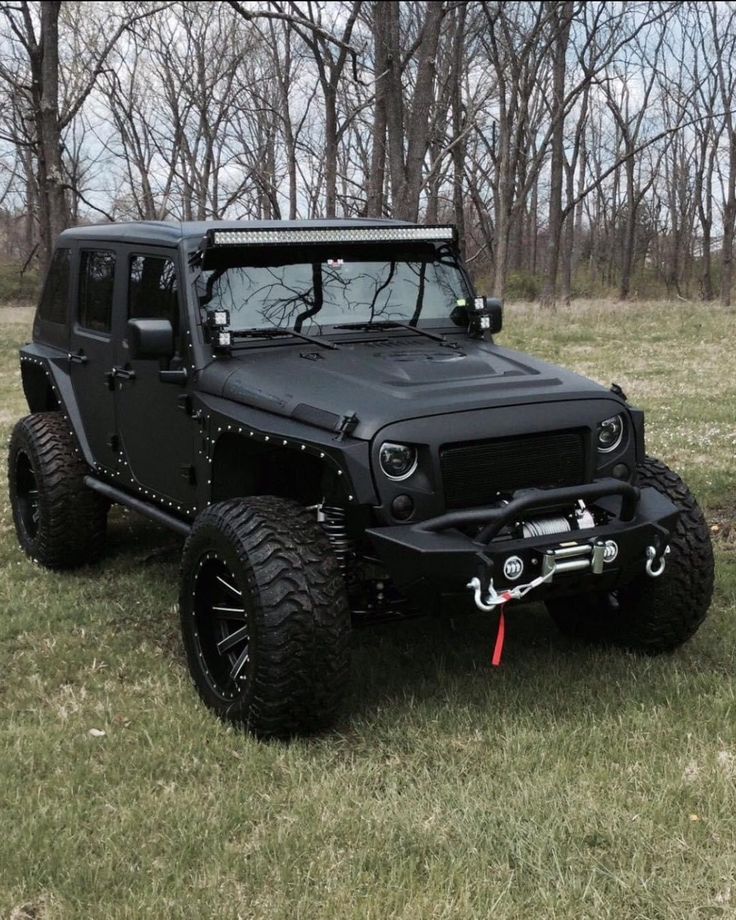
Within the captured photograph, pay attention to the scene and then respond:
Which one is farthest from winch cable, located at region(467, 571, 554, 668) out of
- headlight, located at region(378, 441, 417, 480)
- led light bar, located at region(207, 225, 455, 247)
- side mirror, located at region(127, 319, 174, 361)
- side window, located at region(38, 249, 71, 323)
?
side window, located at region(38, 249, 71, 323)

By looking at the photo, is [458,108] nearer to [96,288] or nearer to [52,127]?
[52,127]

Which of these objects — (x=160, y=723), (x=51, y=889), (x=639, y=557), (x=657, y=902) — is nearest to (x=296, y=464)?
(x=160, y=723)

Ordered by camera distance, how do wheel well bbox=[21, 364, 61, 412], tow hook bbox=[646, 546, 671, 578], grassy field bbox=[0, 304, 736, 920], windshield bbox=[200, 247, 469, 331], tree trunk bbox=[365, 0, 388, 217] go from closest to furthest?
grassy field bbox=[0, 304, 736, 920]
tow hook bbox=[646, 546, 671, 578]
windshield bbox=[200, 247, 469, 331]
wheel well bbox=[21, 364, 61, 412]
tree trunk bbox=[365, 0, 388, 217]

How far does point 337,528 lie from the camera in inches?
180

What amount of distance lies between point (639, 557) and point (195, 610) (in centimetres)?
191

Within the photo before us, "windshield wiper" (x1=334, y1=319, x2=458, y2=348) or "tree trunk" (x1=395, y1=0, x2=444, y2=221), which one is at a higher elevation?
"tree trunk" (x1=395, y1=0, x2=444, y2=221)

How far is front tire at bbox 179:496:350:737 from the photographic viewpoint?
4.08 m

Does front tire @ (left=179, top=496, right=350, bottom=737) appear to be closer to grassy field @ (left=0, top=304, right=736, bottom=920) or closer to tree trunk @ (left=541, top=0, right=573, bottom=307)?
grassy field @ (left=0, top=304, right=736, bottom=920)

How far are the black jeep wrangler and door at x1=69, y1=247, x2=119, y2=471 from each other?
0.02 metres

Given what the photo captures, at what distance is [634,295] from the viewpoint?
39.1m

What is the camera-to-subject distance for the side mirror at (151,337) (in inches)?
192

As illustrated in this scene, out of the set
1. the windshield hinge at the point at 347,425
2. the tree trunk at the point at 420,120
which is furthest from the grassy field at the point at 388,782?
the tree trunk at the point at 420,120

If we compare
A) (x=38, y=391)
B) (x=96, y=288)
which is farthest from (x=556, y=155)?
(x=96, y=288)

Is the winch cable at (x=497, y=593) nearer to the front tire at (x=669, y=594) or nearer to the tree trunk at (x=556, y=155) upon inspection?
the front tire at (x=669, y=594)
